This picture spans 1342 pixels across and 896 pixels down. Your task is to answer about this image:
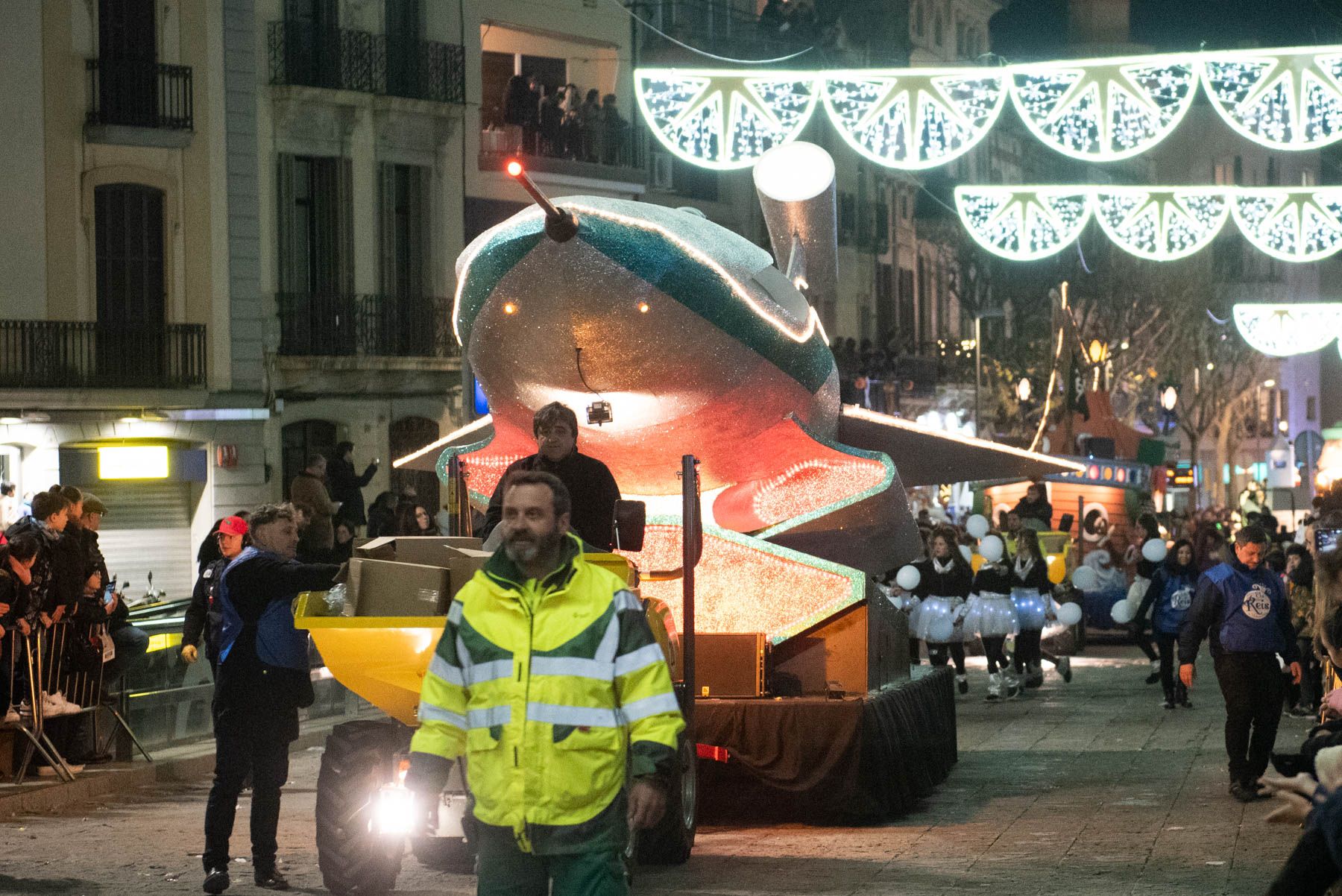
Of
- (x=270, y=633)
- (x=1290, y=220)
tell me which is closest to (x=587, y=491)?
(x=270, y=633)

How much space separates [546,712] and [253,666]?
4.23 metres

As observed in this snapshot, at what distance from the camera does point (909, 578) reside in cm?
2066

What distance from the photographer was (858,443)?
14.7 m

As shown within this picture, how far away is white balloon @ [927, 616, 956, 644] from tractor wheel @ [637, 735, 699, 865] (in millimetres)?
9722

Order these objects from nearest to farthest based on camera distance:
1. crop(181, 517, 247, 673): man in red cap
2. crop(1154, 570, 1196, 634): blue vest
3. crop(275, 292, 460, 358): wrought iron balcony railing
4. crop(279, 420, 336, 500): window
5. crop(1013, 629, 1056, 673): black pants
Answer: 1. crop(181, 517, 247, 673): man in red cap
2. crop(1154, 570, 1196, 634): blue vest
3. crop(1013, 629, 1056, 673): black pants
4. crop(275, 292, 460, 358): wrought iron balcony railing
5. crop(279, 420, 336, 500): window

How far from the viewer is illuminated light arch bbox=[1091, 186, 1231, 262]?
22047 mm

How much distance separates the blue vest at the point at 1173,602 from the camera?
19719 mm

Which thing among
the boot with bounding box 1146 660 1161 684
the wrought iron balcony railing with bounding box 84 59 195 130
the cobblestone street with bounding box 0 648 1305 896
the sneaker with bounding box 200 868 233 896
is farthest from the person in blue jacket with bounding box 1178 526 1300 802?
the wrought iron balcony railing with bounding box 84 59 195 130

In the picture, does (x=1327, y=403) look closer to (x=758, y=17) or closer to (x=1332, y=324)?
(x=758, y=17)

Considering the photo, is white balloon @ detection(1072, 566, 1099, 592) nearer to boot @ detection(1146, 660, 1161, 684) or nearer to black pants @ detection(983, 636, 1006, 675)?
boot @ detection(1146, 660, 1161, 684)

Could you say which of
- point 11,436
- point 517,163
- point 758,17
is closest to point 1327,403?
point 758,17

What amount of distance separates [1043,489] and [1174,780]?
47.3ft

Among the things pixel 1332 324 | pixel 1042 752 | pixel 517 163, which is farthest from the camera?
pixel 1332 324

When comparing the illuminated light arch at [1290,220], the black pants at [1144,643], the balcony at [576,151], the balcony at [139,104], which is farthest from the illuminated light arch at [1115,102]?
the balcony at [576,151]
